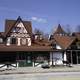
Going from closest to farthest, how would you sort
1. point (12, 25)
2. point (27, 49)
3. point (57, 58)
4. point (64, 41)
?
point (27, 49) → point (57, 58) → point (12, 25) → point (64, 41)

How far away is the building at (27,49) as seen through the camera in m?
49.9

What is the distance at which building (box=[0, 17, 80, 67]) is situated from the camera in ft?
164

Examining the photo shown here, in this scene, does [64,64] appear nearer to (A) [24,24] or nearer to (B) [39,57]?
(B) [39,57]

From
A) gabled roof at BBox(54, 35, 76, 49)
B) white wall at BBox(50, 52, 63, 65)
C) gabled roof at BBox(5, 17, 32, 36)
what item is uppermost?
gabled roof at BBox(5, 17, 32, 36)

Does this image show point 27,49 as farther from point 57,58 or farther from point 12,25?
point 12,25

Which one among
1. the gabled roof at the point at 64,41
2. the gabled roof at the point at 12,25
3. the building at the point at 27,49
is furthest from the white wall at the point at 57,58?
the gabled roof at the point at 12,25

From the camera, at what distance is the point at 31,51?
50844mm

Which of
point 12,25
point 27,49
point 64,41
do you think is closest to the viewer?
point 27,49

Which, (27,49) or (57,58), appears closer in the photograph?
(27,49)

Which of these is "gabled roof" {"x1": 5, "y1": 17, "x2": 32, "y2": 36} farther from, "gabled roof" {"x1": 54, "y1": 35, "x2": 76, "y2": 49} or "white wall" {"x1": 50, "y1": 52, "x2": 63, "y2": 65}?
"white wall" {"x1": 50, "y1": 52, "x2": 63, "y2": 65}

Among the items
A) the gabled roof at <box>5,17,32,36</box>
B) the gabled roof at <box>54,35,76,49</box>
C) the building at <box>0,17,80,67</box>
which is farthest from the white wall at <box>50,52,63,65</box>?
the gabled roof at <box>5,17,32,36</box>

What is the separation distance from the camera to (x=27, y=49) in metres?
50.8

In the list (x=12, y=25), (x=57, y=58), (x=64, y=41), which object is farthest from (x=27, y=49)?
(x=64, y=41)

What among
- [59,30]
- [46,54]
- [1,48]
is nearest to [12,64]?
[1,48]
